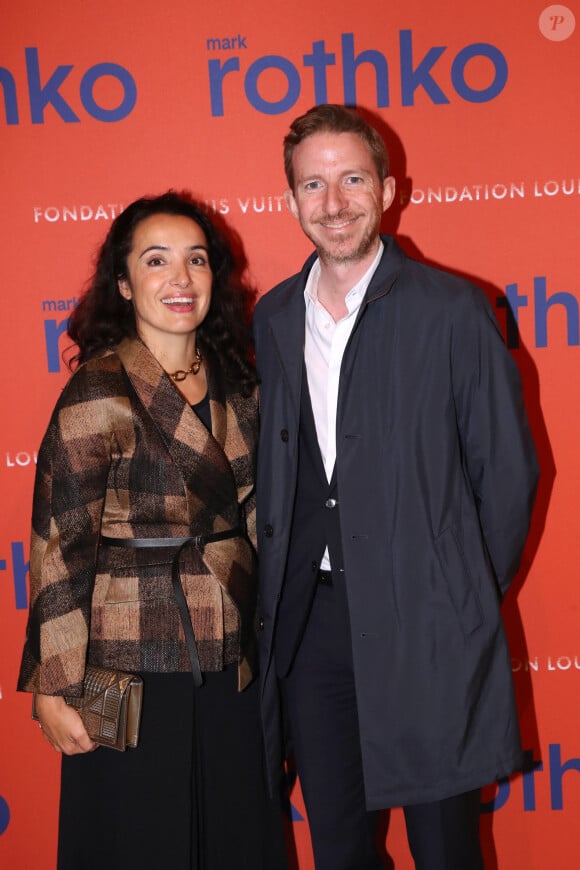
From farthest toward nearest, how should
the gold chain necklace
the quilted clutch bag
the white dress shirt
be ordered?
the gold chain necklace < the white dress shirt < the quilted clutch bag

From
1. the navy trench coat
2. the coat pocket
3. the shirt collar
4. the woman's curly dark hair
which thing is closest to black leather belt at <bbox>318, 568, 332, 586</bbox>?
the navy trench coat

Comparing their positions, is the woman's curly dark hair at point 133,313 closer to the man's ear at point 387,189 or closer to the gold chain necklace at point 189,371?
the gold chain necklace at point 189,371

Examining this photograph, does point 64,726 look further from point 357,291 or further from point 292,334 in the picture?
point 357,291

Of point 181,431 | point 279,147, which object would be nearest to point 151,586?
point 181,431

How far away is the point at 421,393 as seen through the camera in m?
2.02

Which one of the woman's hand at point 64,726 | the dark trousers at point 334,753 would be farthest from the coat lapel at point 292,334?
the woman's hand at point 64,726

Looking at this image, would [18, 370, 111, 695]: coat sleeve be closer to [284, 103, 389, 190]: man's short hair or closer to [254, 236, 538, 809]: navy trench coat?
[254, 236, 538, 809]: navy trench coat

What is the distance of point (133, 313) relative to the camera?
2316 mm

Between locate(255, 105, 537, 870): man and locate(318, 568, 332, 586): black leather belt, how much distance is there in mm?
19

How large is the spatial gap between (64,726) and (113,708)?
159 mm

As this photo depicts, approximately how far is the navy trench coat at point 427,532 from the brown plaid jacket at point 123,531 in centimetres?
34

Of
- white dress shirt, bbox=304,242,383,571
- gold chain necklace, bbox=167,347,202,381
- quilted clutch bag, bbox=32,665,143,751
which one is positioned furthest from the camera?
gold chain necklace, bbox=167,347,202,381

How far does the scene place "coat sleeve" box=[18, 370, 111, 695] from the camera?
2006mm

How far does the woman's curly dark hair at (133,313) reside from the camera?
2.24 m
